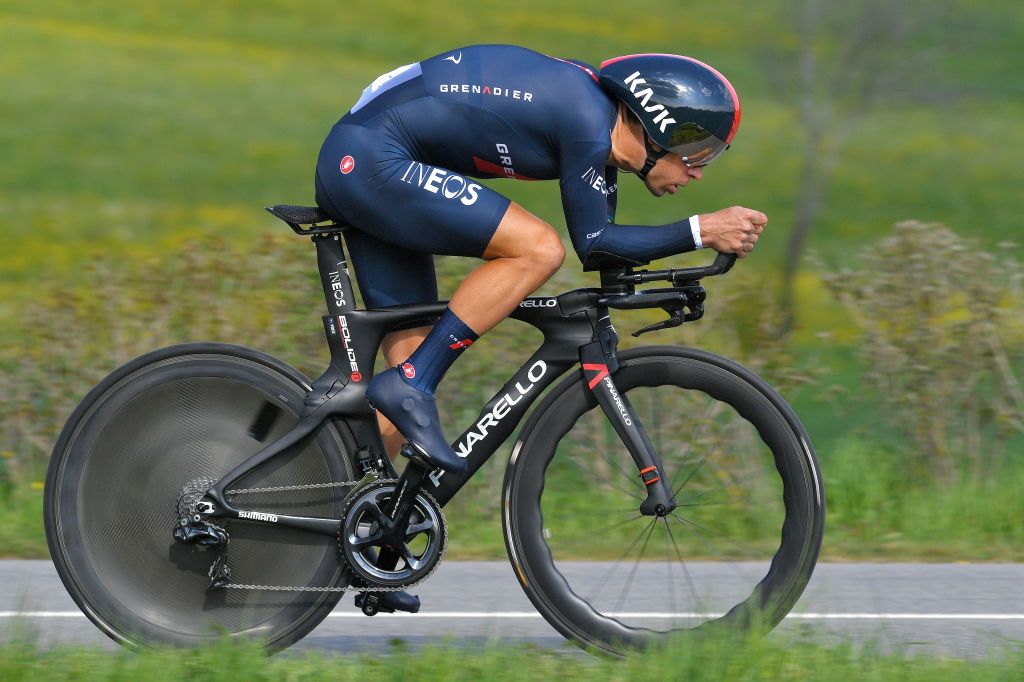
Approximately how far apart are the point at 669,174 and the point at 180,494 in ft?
5.86

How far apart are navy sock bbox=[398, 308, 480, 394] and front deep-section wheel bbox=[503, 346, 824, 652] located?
0.34 m

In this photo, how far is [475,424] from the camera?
4.79 m

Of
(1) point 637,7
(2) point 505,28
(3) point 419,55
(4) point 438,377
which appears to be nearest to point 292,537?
(4) point 438,377

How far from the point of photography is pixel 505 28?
34.8 metres

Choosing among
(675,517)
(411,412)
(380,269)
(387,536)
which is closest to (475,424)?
(411,412)

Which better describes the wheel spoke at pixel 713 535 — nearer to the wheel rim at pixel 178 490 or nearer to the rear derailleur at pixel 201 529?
the wheel rim at pixel 178 490

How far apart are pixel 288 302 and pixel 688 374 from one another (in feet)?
10.9

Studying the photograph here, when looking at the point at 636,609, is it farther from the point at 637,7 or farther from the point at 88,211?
the point at 637,7

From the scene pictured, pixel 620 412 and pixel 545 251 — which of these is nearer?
pixel 545 251

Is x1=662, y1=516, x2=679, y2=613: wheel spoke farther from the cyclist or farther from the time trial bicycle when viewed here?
the cyclist

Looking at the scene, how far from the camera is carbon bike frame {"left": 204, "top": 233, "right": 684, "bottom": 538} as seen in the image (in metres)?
4.71

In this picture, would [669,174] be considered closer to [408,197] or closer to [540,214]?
[408,197]

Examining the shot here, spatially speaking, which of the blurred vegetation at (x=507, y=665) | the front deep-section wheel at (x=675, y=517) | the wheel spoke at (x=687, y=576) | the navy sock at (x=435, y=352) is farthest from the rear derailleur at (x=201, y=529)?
the wheel spoke at (x=687, y=576)

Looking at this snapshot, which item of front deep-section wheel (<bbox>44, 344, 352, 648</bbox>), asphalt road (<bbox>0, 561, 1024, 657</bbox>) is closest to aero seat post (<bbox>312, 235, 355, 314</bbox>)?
front deep-section wheel (<bbox>44, 344, 352, 648</bbox>)
